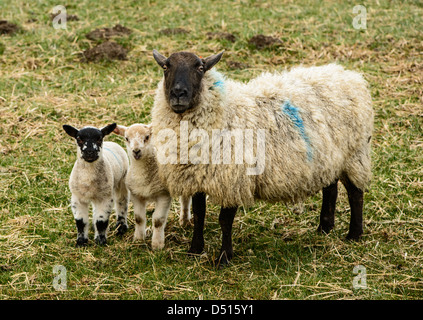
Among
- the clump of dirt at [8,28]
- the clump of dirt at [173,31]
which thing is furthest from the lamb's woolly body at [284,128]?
the clump of dirt at [8,28]

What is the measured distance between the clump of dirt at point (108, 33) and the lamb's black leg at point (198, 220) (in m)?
6.34

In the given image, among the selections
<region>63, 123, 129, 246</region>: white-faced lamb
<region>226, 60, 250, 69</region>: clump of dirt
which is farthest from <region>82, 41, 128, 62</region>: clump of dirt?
<region>63, 123, 129, 246</region>: white-faced lamb

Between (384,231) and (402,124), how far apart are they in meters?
2.77

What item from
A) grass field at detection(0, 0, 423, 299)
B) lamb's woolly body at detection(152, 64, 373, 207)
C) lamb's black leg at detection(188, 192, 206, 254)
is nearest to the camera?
grass field at detection(0, 0, 423, 299)

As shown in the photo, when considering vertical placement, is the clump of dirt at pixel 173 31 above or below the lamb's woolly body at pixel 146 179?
above

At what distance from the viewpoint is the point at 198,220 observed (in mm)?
5168

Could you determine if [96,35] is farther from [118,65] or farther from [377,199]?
[377,199]

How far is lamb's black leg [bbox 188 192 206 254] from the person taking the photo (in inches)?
200

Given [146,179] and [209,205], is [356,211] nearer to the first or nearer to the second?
[209,205]

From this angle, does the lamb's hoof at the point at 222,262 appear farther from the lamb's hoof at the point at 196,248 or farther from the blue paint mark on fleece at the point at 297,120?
the blue paint mark on fleece at the point at 297,120

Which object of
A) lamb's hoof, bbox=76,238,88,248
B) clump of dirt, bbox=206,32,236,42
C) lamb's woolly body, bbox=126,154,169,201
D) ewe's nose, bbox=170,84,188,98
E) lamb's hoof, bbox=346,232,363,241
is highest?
clump of dirt, bbox=206,32,236,42

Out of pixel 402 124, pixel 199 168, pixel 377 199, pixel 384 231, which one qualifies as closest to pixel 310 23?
pixel 402 124

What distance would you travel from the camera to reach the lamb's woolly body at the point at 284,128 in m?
4.84

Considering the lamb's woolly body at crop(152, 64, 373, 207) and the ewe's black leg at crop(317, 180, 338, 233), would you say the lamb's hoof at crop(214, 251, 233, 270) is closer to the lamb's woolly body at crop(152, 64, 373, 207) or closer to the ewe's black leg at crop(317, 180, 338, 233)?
the lamb's woolly body at crop(152, 64, 373, 207)
